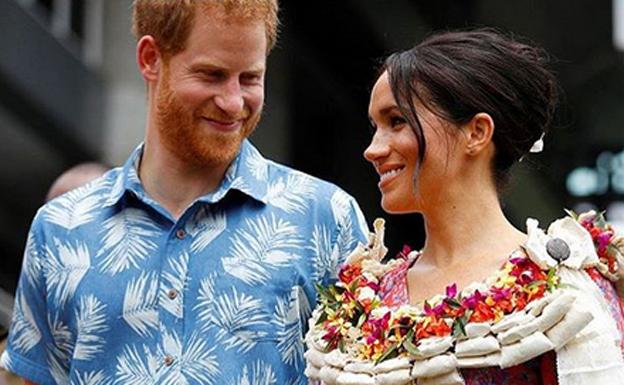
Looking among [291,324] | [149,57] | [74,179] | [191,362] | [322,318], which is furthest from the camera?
[74,179]

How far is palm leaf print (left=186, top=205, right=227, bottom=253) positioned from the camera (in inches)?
177

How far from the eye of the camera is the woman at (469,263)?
3.66 metres

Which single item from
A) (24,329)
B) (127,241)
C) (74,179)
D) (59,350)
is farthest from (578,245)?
(74,179)

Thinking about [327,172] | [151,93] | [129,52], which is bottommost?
[327,172]

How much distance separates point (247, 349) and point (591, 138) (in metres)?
9.99

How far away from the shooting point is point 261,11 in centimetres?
452

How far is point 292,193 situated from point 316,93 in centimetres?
982

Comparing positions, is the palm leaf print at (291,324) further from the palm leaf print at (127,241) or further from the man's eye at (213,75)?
the man's eye at (213,75)

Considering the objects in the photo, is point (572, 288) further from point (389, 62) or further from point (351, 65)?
point (351, 65)

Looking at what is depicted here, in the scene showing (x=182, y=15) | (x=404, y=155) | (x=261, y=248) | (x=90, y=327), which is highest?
(x=182, y=15)

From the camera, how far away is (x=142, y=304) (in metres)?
4.43

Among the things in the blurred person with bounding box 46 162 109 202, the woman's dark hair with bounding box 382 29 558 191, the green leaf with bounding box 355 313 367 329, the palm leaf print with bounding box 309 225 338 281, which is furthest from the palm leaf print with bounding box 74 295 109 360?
the blurred person with bounding box 46 162 109 202

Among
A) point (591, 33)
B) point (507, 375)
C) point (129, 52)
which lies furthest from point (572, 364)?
point (591, 33)

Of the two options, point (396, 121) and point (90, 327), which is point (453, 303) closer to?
point (396, 121)
